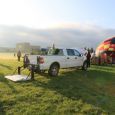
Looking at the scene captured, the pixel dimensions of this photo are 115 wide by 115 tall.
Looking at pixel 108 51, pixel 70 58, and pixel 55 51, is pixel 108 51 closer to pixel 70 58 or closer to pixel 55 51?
pixel 70 58

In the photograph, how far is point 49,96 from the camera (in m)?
10.4

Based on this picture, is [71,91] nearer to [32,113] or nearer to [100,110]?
[100,110]

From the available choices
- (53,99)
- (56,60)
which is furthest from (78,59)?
(53,99)

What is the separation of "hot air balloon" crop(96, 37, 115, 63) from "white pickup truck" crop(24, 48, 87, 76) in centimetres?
1045

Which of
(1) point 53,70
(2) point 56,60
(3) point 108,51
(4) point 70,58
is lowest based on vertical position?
(1) point 53,70

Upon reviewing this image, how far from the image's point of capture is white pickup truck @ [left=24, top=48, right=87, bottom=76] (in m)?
15.3

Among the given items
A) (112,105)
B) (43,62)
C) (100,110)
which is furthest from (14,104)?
(43,62)

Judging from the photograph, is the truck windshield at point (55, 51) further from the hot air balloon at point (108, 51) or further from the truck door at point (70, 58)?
the hot air balloon at point (108, 51)

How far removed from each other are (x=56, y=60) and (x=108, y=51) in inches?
633

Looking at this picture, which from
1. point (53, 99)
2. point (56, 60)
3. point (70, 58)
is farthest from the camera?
point (70, 58)

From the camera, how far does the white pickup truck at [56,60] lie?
15344 mm

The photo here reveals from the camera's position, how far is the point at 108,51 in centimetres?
3144

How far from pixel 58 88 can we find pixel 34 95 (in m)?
2.06

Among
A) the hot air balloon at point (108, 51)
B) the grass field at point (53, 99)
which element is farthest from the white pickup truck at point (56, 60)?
the hot air balloon at point (108, 51)
